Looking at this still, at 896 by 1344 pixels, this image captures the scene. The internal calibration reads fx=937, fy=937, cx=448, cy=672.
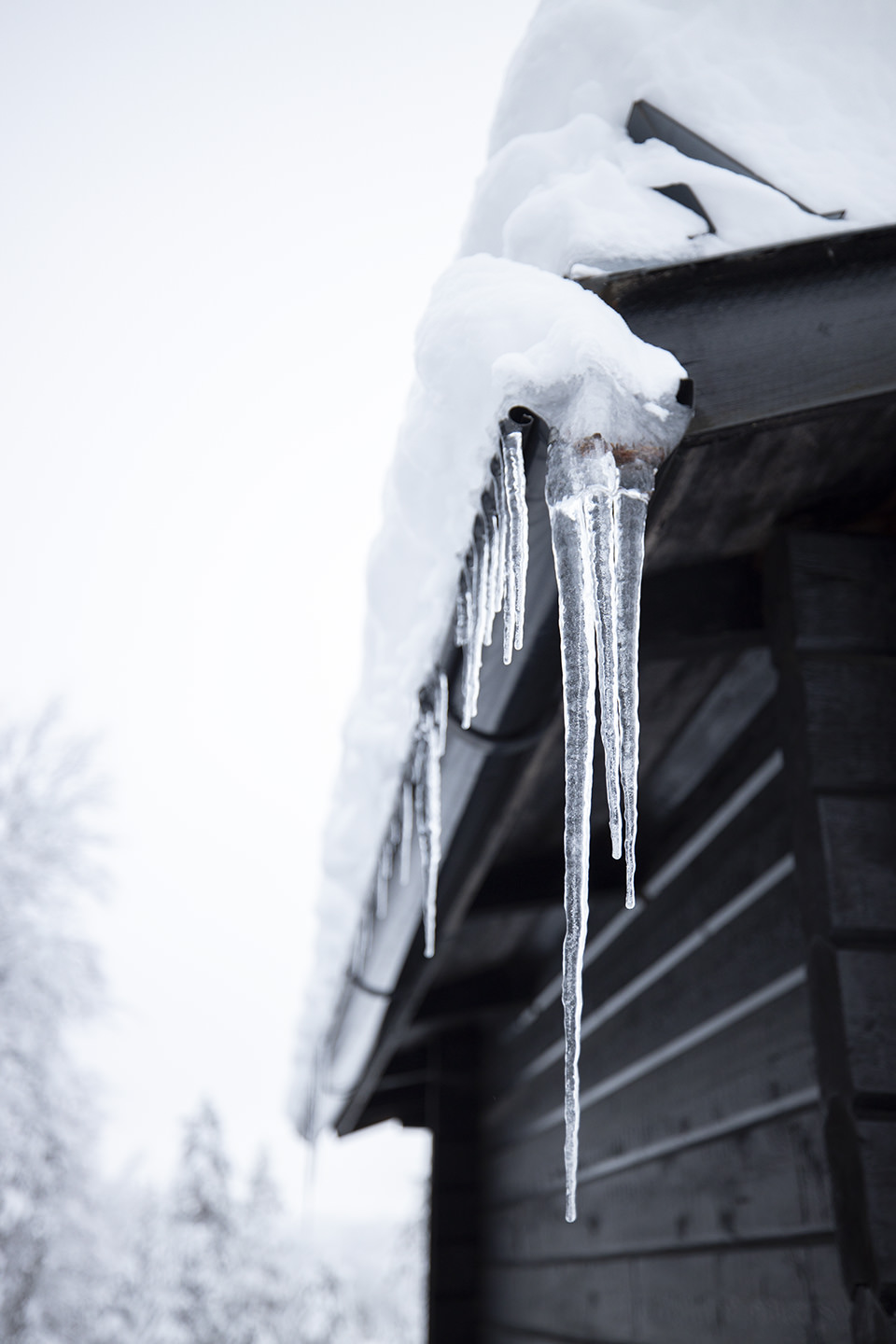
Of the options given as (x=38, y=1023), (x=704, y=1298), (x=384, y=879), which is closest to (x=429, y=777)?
(x=384, y=879)

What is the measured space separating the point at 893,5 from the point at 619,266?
2.48 ft

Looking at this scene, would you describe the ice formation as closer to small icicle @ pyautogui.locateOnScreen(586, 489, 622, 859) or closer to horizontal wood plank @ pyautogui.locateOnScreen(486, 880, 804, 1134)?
small icicle @ pyautogui.locateOnScreen(586, 489, 622, 859)

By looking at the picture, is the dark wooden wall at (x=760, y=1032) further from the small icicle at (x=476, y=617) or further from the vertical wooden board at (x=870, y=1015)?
the small icicle at (x=476, y=617)

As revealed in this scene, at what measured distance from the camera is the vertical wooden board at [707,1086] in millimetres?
1534

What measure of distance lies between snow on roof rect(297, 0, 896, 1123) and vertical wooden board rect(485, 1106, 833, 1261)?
918mm

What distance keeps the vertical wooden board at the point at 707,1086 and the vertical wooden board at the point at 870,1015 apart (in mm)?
414

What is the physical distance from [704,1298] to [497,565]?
1.55 meters

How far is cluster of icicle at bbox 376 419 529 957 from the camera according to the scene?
0.93 metres

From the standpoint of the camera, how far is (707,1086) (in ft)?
6.03

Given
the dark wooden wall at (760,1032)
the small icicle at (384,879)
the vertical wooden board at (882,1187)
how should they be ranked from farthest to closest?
the small icicle at (384,879)
the dark wooden wall at (760,1032)
the vertical wooden board at (882,1187)

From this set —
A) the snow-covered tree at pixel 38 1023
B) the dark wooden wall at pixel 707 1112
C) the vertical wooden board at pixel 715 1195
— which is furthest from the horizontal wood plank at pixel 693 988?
the snow-covered tree at pixel 38 1023

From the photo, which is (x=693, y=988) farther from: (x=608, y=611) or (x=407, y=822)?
(x=608, y=611)

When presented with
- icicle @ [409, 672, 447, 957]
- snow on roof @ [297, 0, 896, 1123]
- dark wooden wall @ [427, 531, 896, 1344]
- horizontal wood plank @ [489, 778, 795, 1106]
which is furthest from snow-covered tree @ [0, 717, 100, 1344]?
snow on roof @ [297, 0, 896, 1123]

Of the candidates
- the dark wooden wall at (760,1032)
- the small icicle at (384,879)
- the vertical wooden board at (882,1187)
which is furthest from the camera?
the small icicle at (384,879)
